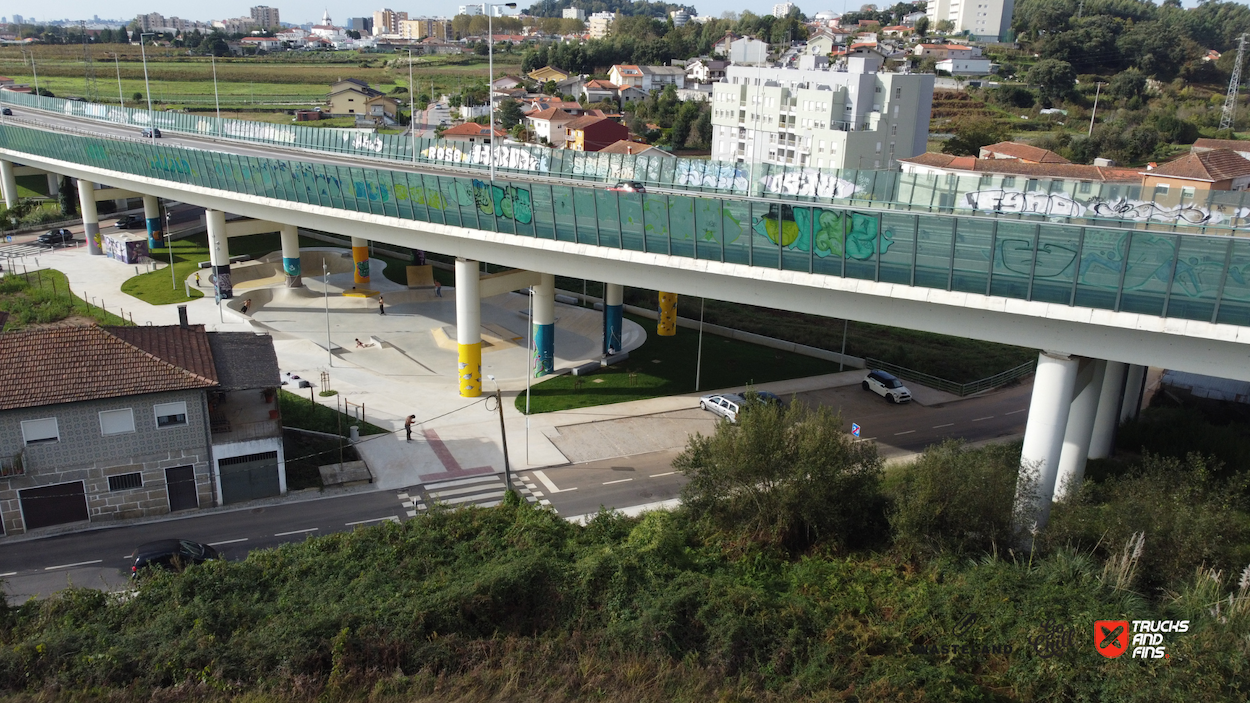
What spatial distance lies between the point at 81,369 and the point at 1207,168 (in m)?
64.2

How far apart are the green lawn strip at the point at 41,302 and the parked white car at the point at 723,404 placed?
110 ft

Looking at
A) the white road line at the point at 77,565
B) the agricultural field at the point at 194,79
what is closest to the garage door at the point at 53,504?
the white road line at the point at 77,565

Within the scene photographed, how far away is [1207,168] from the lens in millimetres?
57375

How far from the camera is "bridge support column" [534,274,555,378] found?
42.6m

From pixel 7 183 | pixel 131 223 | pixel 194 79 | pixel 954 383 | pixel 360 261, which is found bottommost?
pixel 954 383

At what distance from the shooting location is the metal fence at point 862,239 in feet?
73.9

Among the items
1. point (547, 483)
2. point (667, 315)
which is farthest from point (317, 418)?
point (667, 315)

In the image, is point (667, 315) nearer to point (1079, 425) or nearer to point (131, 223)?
point (1079, 425)

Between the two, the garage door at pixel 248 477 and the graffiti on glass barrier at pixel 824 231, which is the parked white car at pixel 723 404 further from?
the garage door at pixel 248 477

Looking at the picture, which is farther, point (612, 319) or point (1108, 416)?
point (612, 319)

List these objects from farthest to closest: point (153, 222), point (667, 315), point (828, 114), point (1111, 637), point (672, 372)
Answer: point (828, 114) < point (153, 222) < point (667, 315) < point (672, 372) < point (1111, 637)

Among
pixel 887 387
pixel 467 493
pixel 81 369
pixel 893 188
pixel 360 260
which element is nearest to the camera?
pixel 81 369

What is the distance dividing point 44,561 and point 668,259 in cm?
2185

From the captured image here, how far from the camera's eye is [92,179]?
6312 cm
